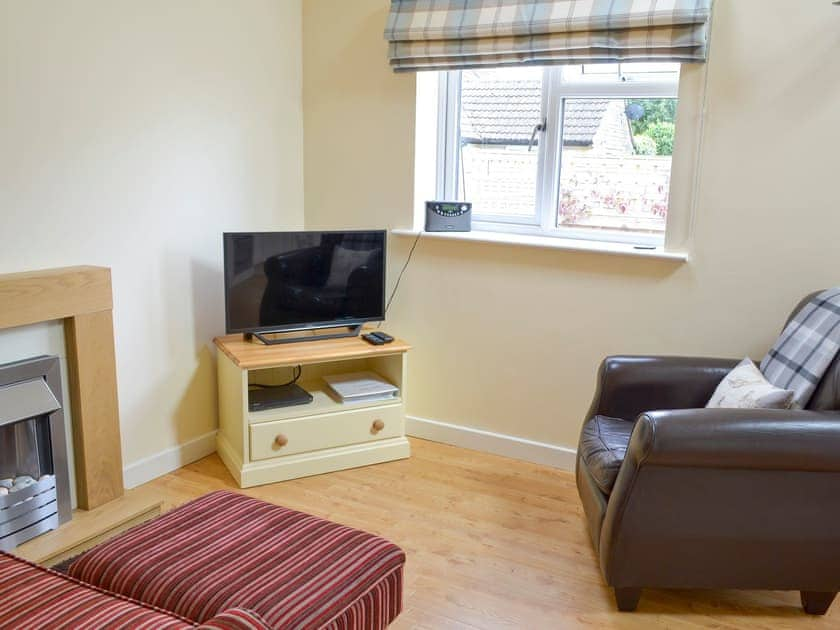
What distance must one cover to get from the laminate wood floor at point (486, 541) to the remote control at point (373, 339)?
0.54m

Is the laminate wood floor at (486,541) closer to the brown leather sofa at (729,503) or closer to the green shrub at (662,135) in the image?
the brown leather sofa at (729,503)

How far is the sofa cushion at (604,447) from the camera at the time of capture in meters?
2.22

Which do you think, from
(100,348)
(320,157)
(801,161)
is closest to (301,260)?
(320,157)

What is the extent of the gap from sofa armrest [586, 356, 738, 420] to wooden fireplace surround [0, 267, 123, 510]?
1.75 meters

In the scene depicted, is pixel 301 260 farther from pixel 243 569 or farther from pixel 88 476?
pixel 243 569

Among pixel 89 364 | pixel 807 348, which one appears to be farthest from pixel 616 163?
pixel 89 364

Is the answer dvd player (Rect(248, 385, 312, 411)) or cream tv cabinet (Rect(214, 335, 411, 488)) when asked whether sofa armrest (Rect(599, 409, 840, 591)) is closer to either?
cream tv cabinet (Rect(214, 335, 411, 488))

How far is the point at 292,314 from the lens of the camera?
317 centimetres

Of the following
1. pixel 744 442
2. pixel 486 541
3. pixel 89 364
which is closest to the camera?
pixel 744 442

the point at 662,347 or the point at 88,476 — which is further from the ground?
the point at 662,347

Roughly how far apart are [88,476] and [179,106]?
145 cm

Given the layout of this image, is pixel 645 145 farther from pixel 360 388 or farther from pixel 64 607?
pixel 64 607

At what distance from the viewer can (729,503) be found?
78.7 inches

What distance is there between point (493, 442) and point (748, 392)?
130cm
